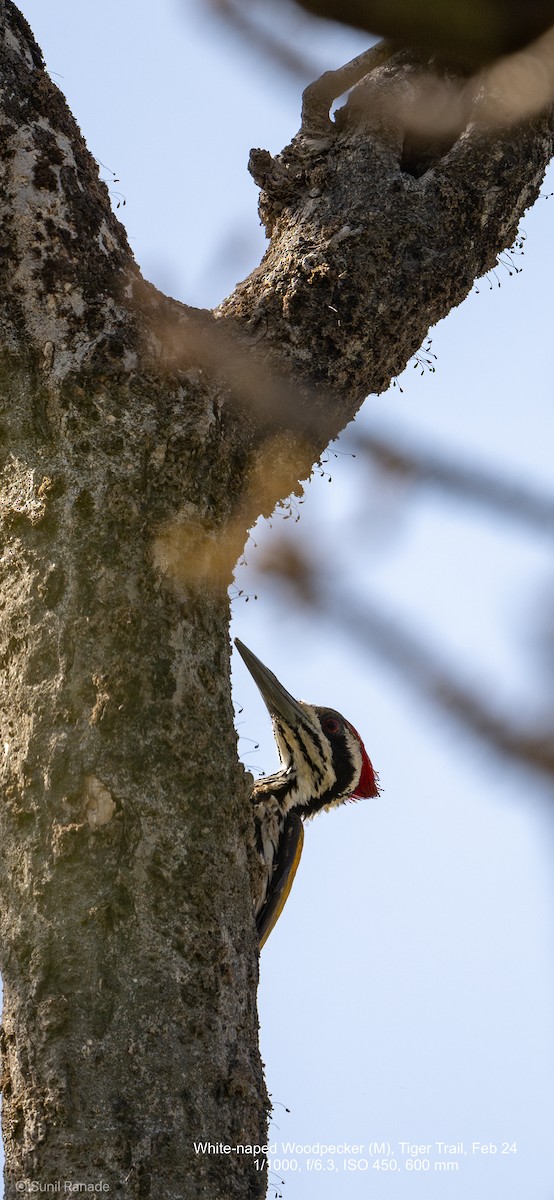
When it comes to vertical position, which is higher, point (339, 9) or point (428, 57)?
point (428, 57)

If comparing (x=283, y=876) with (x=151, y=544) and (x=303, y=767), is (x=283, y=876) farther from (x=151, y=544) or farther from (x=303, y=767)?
(x=151, y=544)

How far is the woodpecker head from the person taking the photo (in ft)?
19.0

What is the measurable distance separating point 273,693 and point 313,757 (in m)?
0.41

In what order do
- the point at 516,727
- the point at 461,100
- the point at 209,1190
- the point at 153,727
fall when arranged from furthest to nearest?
the point at 461,100, the point at 153,727, the point at 209,1190, the point at 516,727

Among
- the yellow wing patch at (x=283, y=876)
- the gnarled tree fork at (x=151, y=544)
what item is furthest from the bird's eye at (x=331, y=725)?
the gnarled tree fork at (x=151, y=544)

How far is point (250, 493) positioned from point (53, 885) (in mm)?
1223

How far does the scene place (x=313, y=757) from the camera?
5.80 metres

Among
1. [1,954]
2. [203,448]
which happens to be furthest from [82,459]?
[1,954]

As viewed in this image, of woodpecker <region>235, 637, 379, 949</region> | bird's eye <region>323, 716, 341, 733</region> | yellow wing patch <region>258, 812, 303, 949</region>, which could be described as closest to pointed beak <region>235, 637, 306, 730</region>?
woodpecker <region>235, 637, 379, 949</region>

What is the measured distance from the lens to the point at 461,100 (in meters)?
3.67

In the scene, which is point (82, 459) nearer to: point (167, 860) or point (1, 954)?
point (167, 860)

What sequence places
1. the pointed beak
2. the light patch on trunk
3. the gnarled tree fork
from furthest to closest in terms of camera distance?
the pointed beak, the light patch on trunk, the gnarled tree fork

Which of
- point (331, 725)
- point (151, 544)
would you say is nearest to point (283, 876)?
point (331, 725)

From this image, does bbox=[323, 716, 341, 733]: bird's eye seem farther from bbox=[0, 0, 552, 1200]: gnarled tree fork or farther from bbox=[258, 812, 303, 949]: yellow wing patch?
bbox=[0, 0, 552, 1200]: gnarled tree fork
